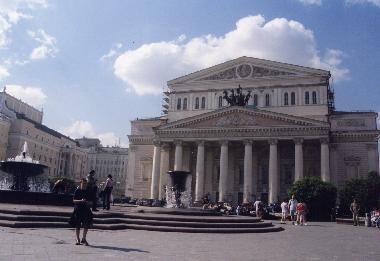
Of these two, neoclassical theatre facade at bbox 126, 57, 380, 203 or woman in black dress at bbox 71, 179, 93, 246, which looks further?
neoclassical theatre facade at bbox 126, 57, 380, 203

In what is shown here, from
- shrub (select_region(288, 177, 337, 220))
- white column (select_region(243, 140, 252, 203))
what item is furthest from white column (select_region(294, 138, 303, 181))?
shrub (select_region(288, 177, 337, 220))

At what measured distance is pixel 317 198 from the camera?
107 ft

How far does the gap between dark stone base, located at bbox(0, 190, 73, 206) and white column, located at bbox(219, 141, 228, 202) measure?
27.6 m

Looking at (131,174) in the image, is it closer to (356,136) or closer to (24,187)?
(356,136)

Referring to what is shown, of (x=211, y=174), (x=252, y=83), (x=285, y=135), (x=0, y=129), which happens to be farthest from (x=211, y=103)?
(x=0, y=129)

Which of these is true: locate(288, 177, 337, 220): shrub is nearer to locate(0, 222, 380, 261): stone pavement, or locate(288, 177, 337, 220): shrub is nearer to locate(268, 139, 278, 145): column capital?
locate(268, 139, 278, 145): column capital

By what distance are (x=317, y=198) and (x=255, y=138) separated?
1359 centimetres

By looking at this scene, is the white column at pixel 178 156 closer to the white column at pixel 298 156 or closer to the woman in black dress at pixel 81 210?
the white column at pixel 298 156

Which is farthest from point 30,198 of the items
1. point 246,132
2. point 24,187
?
point 246,132

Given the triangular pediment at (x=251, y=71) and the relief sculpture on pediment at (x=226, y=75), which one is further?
the relief sculpture on pediment at (x=226, y=75)

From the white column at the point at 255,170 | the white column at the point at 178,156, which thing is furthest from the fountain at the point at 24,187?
the white column at the point at 255,170

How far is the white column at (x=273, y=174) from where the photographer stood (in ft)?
141

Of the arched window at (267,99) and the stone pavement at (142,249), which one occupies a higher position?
the arched window at (267,99)

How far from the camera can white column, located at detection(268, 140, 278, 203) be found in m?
43.0
